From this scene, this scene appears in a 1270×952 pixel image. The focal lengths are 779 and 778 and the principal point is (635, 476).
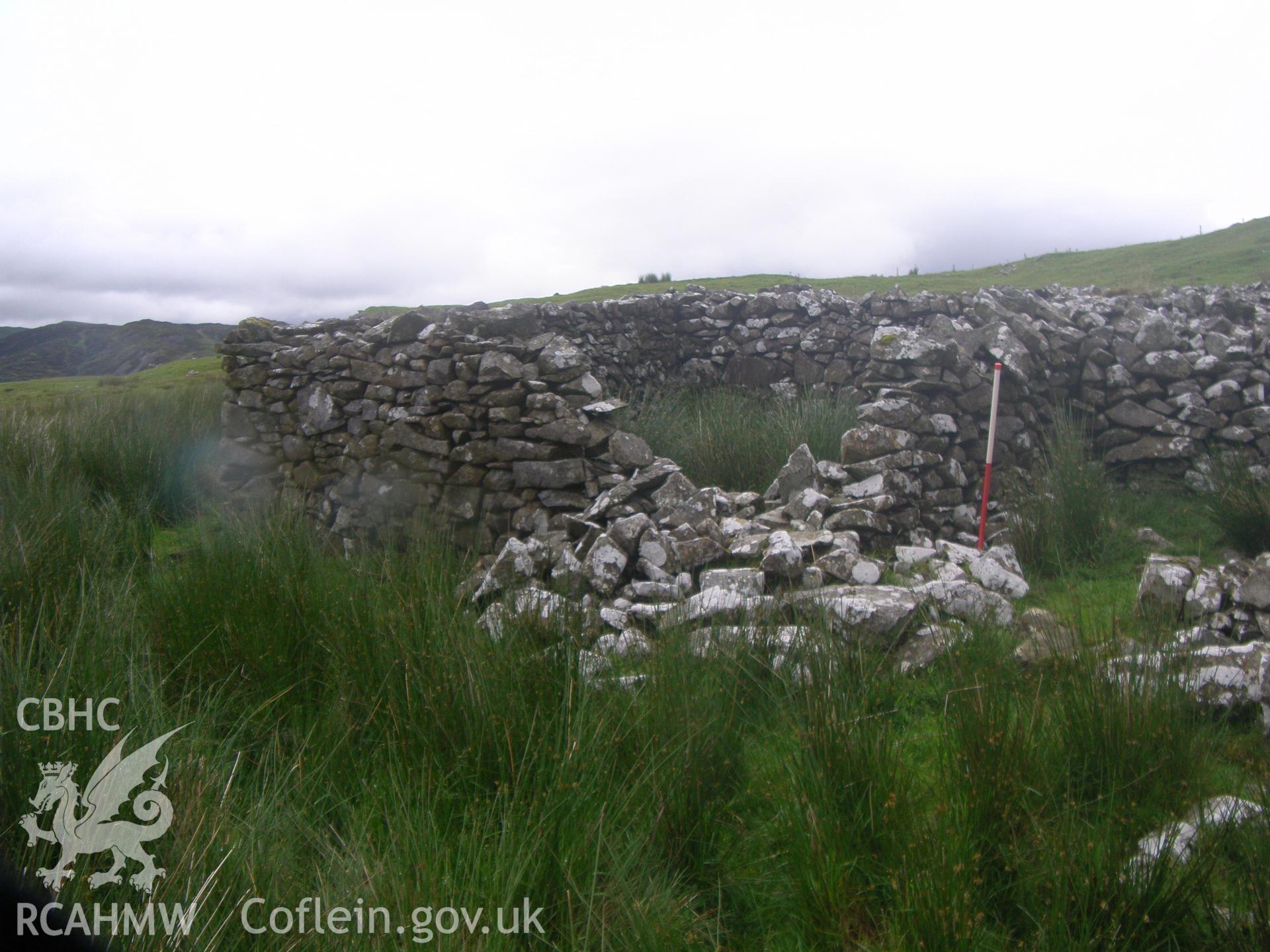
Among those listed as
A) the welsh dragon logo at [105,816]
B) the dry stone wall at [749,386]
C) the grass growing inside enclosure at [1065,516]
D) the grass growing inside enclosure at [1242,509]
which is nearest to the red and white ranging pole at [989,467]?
the grass growing inside enclosure at [1065,516]

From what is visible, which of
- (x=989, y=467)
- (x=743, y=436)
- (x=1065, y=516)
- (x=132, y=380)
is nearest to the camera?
(x=1065, y=516)

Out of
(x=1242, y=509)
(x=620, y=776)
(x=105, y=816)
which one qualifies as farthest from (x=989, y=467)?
(x=105, y=816)

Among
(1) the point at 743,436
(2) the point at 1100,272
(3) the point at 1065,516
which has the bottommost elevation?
(3) the point at 1065,516

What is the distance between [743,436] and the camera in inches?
296

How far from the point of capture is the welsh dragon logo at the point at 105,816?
188 cm

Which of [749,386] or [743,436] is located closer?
[743,436]

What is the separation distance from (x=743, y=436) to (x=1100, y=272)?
17.2 m

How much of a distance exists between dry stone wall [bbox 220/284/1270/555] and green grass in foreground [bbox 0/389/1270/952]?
1.90 metres

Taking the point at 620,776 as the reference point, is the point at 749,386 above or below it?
above

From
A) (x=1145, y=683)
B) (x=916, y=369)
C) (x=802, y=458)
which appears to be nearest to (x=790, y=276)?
(x=916, y=369)

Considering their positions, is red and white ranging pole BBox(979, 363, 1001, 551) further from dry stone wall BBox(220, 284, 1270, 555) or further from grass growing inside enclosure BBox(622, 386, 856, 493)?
grass growing inside enclosure BBox(622, 386, 856, 493)

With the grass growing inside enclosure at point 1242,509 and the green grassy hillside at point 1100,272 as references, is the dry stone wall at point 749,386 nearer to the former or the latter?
the grass growing inside enclosure at point 1242,509

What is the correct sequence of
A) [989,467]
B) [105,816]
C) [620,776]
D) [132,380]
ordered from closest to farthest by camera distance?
[105,816] → [620,776] → [989,467] → [132,380]

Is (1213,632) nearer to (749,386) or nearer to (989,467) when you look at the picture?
(989,467)
